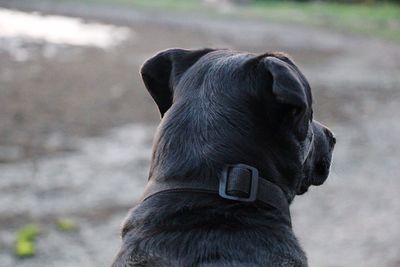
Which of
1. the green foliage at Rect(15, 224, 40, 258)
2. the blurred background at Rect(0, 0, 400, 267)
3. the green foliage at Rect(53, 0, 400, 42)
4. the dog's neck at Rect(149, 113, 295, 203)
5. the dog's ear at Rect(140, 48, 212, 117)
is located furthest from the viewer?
the green foliage at Rect(53, 0, 400, 42)

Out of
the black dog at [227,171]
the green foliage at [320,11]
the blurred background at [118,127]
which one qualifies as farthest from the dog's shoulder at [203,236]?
the green foliage at [320,11]

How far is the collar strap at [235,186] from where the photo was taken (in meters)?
2.49

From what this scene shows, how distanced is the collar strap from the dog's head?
2.1 inches

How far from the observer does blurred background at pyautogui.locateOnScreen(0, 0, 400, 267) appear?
5.97 meters

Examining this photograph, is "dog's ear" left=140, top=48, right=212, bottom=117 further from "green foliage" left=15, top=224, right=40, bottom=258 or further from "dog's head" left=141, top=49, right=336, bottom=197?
"green foliage" left=15, top=224, right=40, bottom=258

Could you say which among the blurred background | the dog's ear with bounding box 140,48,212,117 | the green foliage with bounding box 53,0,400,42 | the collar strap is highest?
the green foliage with bounding box 53,0,400,42

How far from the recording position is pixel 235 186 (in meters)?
2.48

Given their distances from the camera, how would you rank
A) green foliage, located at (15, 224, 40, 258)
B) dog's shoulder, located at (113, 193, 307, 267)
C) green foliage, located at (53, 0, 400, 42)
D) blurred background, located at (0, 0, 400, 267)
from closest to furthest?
1. dog's shoulder, located at (113, 193, 307, 267)
2. green foliage, located at (15, 224, 40, 258)
3. blurred background, located at (0, 0, 400, 267)
4. green foliage, located at (53, 0, 400, 42)

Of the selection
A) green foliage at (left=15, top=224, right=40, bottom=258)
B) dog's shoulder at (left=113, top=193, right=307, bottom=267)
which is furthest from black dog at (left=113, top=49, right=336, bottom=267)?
green foliage at (left=15, top=224, right=40, bottom=258)

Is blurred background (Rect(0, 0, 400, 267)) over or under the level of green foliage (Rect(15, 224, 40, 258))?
over

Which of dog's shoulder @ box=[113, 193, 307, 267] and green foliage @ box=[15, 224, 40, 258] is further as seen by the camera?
green foliage @ box=[15, 224, 40, 258]

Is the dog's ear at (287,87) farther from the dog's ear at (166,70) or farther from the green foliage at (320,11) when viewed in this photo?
the green foliage at (320,11)

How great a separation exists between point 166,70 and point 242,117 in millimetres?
614

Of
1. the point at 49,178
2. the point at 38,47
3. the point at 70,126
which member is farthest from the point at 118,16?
the point at 49,178
